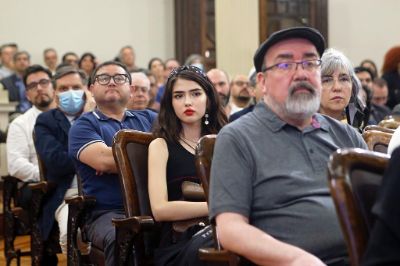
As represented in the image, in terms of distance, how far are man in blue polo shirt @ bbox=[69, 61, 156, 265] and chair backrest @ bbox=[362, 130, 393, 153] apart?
1.18m

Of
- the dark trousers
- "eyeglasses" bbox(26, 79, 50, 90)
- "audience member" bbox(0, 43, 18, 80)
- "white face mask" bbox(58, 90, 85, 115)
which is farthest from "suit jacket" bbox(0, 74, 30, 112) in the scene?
the dark trousers

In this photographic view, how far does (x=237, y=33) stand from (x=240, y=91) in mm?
497

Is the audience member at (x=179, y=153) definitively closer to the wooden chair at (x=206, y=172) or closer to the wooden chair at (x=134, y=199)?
the wooden chair at (x=134, y=199)

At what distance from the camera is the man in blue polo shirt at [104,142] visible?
151 inches

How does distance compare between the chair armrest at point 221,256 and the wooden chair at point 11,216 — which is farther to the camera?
the wooden chair at point 11,216

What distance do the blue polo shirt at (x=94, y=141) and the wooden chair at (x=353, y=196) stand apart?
2.16 metres

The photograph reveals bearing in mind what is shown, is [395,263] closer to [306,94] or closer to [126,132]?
[306,94]

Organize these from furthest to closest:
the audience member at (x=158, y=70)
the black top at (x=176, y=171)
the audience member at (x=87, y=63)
Result: 1. the audience member at (x=87, y=63)
2. the audience member at (x=158, y=70)
3. the black top at (x=176, y=171)

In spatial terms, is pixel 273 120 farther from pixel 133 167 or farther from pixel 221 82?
pixel 221 82

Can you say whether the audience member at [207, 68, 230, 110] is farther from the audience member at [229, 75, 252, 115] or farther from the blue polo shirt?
the blue polo shirt

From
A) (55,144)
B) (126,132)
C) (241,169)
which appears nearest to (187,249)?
(126,132)

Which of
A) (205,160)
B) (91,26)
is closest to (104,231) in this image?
(205,160)

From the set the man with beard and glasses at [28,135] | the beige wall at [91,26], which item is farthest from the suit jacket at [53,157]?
the beige wall at [91,26]

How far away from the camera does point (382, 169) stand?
76.9 inches
